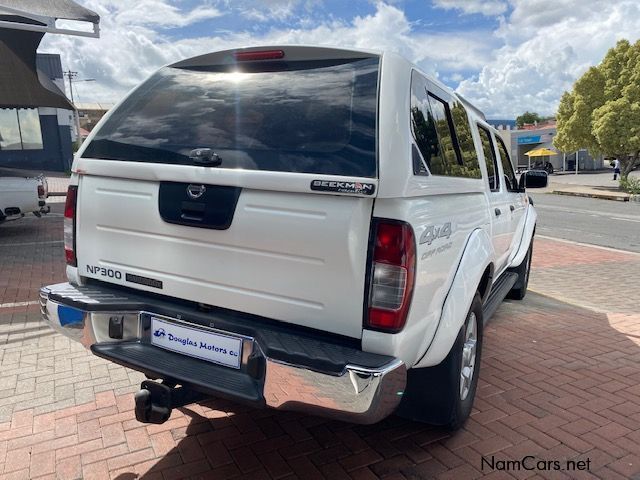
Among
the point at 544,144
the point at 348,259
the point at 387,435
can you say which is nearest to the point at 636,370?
the point at 387,435

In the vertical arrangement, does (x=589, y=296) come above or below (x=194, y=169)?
below

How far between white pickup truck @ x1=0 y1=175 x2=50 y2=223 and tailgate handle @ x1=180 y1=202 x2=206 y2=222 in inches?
313

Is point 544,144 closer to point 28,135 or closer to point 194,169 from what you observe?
point 28,135

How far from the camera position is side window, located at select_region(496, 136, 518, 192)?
4586 mm

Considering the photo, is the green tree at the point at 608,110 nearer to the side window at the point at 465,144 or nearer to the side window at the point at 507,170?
the side window at the point at 507,170

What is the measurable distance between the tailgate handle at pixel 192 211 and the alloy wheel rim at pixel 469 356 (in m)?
1.60

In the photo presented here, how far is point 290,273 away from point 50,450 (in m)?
1.74

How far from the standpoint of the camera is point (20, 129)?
89.9 ft

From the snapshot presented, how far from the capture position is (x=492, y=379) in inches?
144

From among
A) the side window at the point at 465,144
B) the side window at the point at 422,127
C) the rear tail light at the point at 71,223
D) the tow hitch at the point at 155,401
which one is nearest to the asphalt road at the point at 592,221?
the side window at the point at 465,144

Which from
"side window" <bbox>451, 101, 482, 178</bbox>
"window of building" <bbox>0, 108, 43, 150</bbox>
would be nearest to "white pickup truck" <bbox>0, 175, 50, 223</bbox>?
"side window" <bbox>451, 101, 482, 178</bbox>

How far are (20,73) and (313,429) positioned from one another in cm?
1314

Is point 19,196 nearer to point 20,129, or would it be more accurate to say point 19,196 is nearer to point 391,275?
point 391,275

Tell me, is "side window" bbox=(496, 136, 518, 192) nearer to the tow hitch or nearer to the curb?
the tow hitch
